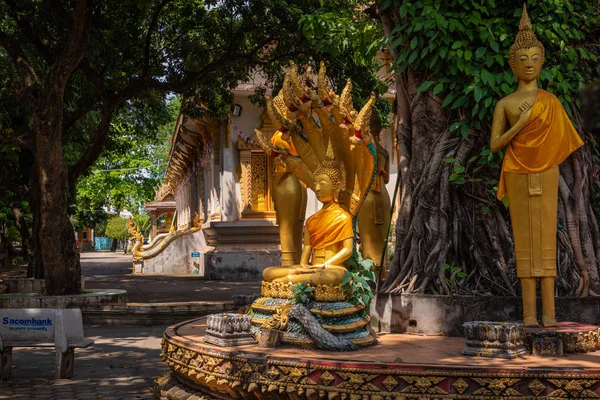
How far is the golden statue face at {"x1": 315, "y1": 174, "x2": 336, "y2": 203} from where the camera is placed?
704 cm

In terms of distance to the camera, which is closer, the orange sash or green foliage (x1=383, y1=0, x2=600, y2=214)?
the orange sash

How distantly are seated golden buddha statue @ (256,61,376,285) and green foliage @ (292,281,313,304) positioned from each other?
0.37 feet

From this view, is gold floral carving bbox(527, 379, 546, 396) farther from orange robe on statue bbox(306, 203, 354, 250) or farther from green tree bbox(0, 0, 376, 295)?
green tree bbox(0, 0, 376, 295)

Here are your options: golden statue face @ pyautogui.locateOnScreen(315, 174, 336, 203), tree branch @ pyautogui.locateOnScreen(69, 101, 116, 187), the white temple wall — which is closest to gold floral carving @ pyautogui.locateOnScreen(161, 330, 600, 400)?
golden statue face @ pyautogui.locateOnScreen(315, 174, 336, 203)

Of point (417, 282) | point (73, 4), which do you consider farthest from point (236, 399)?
point (73, 4)

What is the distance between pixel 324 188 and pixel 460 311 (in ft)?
5.85

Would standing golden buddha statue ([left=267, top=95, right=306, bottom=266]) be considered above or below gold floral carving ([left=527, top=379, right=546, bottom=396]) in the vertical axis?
above

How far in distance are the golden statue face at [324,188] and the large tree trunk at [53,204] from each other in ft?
29.0

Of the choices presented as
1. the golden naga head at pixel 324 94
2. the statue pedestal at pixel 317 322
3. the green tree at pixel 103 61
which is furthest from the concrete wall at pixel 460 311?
the green tree at pixel 103 61

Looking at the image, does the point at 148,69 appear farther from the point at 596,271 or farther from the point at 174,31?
the point at 596,271

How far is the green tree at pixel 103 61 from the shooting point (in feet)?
47.7

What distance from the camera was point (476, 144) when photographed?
7.83m

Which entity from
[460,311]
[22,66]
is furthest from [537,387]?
[22,66]

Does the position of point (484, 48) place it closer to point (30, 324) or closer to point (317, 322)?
point (317, 322)
